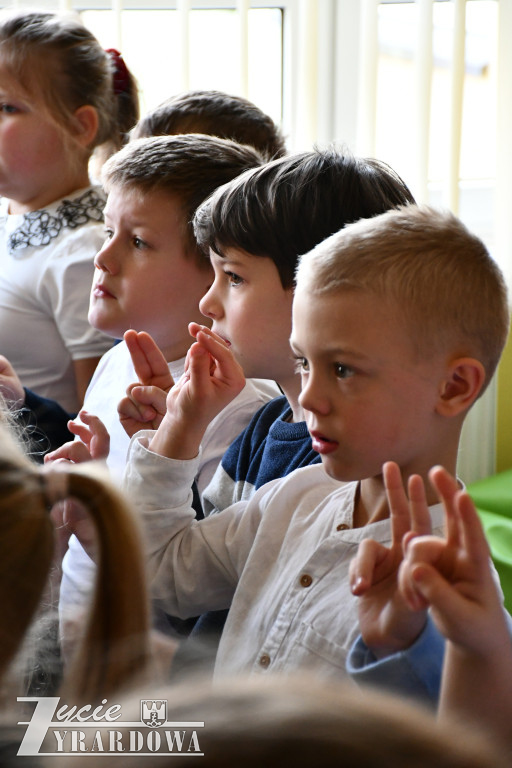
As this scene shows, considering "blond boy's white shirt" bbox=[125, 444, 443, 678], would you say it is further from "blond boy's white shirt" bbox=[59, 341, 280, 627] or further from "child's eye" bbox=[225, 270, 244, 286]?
"child's eye" bbox=[225, 270, 244, 286]

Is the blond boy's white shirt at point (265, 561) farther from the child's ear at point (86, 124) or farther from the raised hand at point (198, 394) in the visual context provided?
the child's ear at point (86, 124)

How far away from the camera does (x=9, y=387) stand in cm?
134

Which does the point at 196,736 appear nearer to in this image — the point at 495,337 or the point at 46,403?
the point at 495,337

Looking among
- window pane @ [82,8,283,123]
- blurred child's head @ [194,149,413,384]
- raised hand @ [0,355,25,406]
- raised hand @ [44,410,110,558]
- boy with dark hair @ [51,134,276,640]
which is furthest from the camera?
window pane @ [82,8,283,123]

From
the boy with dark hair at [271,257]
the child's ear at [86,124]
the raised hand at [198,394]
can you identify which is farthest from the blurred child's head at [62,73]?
the raised hand at [198,394]

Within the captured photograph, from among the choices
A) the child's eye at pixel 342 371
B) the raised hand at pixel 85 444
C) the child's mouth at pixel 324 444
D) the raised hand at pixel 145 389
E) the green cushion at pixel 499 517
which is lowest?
the green cushion at pixel 499 517

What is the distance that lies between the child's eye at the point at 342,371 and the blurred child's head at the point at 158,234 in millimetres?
502

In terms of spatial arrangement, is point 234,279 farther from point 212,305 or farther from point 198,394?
point 198,394

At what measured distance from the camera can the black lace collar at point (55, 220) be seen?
166cm

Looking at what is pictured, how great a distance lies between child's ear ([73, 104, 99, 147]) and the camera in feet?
5.62

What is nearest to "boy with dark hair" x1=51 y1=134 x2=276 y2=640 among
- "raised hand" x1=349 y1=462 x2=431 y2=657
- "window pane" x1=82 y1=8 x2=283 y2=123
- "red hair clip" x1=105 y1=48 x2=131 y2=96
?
"raised hand" x1=349 y1=462 x2=431 y2=657

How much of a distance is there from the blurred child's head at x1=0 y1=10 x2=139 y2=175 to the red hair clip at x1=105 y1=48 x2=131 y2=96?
0.16 ft

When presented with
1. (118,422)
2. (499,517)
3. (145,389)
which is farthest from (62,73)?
(499,517)

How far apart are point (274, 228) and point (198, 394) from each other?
0.21 m
